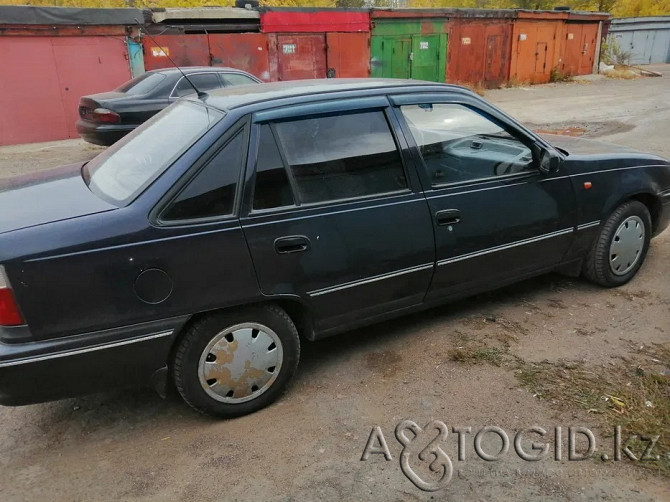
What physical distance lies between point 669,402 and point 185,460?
247cm

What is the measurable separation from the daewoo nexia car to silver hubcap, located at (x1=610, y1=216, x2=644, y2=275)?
1.32 feet

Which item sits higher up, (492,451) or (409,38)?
(409,38)

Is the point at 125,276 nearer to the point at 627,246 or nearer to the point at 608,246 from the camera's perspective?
the point at 608,246

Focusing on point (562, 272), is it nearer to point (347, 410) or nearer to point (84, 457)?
point (347, 410)

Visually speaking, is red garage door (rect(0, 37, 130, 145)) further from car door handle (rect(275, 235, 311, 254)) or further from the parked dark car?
car door handle (rect(275, 235, 311, 254))

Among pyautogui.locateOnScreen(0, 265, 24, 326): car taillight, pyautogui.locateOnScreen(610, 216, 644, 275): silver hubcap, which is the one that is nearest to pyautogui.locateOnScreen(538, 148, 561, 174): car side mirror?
pyautogui.locateOnScreen(610, 216, 644, 275): silver hubcap

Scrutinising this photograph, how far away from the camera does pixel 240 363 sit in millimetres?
2826

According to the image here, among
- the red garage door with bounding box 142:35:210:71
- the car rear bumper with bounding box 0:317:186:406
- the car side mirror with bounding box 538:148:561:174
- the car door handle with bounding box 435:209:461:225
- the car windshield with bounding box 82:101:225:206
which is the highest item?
the red garage door with bounding box 142:35:210:71

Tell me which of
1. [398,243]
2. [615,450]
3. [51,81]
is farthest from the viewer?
[51,81]

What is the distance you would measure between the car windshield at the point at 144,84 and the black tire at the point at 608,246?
25.2 feet

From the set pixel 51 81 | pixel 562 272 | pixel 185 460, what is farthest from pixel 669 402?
pixel 51 81

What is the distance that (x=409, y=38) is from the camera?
1881 centimetres

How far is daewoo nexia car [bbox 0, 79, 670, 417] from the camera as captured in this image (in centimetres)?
245

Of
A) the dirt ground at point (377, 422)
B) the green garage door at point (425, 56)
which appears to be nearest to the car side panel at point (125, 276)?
the dirt ground at point (377, 422)
